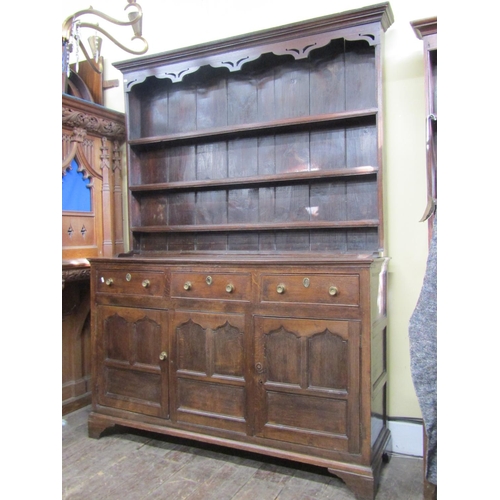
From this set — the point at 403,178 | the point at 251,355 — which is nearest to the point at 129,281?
the point at 251,355

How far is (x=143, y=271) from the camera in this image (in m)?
2.37

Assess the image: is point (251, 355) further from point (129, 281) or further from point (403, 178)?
point (403, 178)

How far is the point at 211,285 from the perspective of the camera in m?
2.21

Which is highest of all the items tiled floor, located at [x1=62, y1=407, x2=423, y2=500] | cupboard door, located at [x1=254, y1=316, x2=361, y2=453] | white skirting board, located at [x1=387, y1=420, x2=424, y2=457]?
cupboard door, located at [x1=254, y1=316, x2=361, y2=453]

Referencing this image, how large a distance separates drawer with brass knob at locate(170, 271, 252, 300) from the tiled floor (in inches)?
31.7

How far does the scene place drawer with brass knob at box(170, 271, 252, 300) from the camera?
2141mm

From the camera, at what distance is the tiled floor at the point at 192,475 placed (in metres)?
1.94

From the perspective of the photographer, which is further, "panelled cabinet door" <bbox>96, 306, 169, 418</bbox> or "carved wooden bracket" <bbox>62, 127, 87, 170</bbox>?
"carved wooden bracket" <bbox>62, 127, 87, 170</bbox>

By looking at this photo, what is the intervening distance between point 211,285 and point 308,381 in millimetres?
635

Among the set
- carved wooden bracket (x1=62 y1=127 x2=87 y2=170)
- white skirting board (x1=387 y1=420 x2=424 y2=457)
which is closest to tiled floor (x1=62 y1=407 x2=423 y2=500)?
white skirting board (x1=387 y1=420 x2=424 y2=457)

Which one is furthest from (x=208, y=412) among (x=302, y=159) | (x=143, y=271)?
(x=302, y=159)

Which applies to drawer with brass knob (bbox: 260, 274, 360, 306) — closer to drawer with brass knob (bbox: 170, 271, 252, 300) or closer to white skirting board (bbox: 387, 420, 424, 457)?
drawer with brass knob (bbox: 170, 271, 252, 300)
